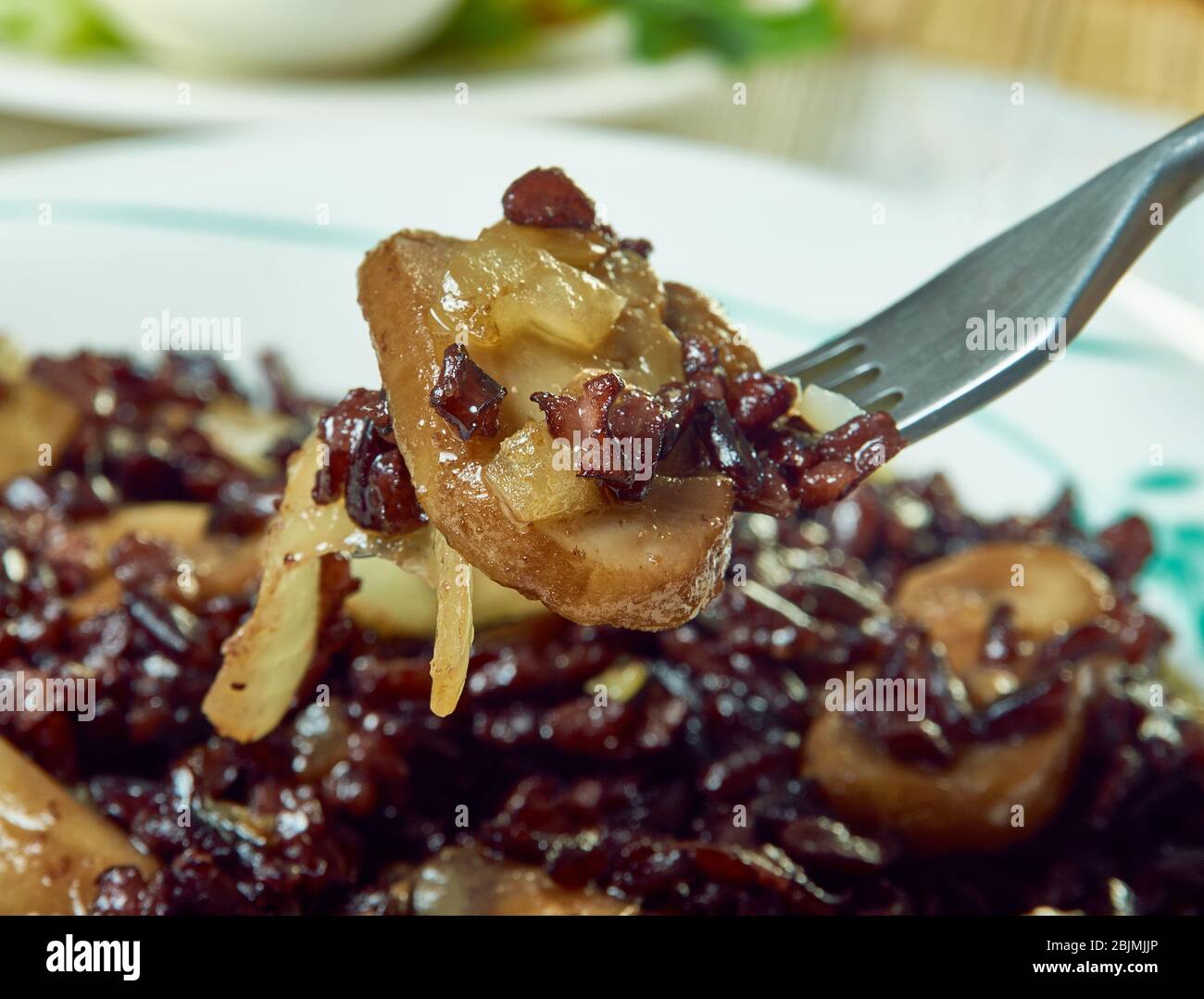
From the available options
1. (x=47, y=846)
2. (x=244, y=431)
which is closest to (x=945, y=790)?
(x=47, y=846)

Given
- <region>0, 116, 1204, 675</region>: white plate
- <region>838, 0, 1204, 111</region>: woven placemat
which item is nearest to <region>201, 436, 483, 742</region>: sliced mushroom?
<region>0, 116, 1204, 675</region>: white plate

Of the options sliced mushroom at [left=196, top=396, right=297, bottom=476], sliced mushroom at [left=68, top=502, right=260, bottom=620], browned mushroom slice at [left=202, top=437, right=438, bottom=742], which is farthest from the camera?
sliced mushroom at [left=196, top=396, right=297, bottom=476]

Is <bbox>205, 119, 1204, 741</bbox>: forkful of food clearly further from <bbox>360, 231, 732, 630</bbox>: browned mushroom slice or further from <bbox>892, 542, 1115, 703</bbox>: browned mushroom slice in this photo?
<bbox>892, 542, 1115, 703</bbox>: browned mushroom slice

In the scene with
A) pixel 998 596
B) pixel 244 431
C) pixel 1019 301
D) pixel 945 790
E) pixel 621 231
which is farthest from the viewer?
pixel 621 231

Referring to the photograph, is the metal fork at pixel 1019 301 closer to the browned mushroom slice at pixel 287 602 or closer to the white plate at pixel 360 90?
the browned mushroom slice at pixel 287 602

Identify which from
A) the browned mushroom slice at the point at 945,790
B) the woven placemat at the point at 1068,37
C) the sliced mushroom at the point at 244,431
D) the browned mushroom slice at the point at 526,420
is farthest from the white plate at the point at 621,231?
the browned mushroom slice at the point at 526,420

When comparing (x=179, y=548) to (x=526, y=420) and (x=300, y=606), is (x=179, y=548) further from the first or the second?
(x=526, y=420)
